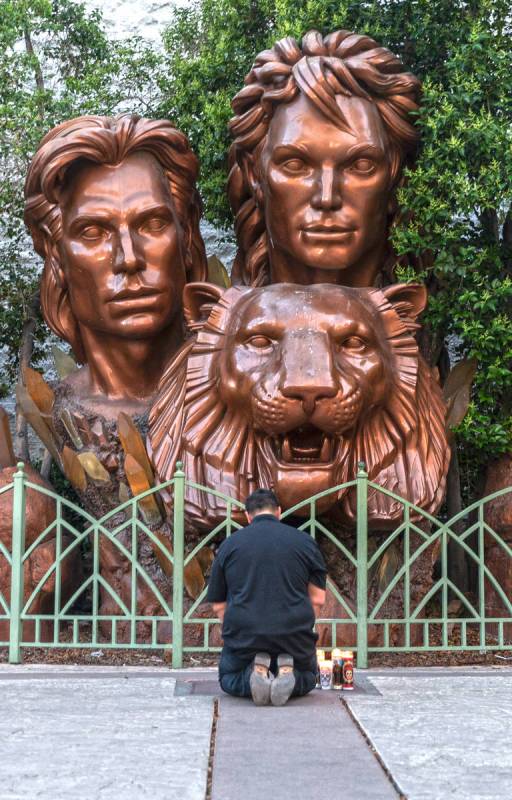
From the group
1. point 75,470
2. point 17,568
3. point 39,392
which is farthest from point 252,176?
point 17,568

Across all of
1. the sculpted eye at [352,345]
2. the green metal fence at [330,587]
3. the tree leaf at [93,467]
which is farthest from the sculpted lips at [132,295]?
the sculpted eye at [352,345]

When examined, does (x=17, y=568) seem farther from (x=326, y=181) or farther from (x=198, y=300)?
(x=326, y=181)

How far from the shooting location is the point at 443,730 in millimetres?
4363

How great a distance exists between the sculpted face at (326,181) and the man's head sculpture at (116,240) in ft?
2.67

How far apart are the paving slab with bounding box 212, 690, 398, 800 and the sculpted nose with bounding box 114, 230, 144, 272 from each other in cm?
397

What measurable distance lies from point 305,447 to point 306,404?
45 centimetres

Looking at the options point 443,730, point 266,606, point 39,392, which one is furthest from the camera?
point 39,392

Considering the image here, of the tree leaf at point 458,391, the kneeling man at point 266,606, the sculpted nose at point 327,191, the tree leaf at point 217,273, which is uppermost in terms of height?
the sculpted nose at point 327,191

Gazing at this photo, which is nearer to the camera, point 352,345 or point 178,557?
point 178,557

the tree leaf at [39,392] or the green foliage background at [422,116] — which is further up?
the green foliage background at [422,116]

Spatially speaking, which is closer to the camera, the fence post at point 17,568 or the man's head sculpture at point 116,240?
the fence post at point 17,568

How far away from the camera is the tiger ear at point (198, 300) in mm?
8109

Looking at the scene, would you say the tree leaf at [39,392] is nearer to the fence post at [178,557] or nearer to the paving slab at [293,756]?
the fence post at [178,557]

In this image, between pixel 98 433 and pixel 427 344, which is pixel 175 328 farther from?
pixel 427 344
